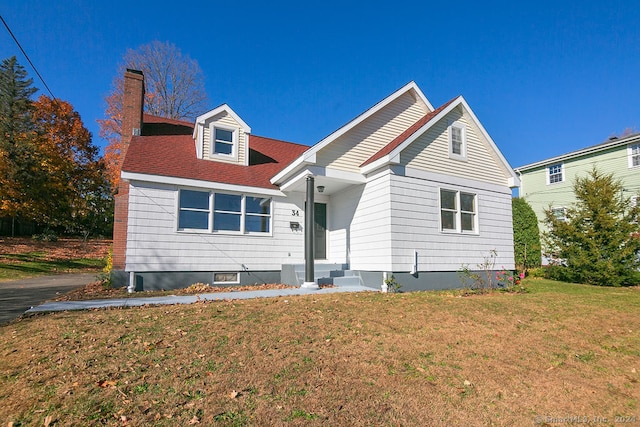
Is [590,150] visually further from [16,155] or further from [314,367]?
[16,155]

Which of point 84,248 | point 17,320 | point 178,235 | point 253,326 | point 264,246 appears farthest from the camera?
point 84,248

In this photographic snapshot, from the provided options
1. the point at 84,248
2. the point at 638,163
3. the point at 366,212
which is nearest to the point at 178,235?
the point at 366,212

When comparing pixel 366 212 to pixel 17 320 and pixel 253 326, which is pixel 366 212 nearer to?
pixel 253 326

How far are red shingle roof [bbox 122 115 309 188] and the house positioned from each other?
5cm

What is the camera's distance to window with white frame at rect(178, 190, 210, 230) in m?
11.4

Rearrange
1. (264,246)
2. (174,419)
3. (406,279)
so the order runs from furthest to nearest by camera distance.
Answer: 1. (264,246)
2. (406,279)
3. (174,419)

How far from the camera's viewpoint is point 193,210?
11.6 meters

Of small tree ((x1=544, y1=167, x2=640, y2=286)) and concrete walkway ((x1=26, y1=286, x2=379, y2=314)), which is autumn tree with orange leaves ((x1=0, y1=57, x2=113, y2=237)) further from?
small tree ((x1=544, y1=167, x2=640, y2=286))

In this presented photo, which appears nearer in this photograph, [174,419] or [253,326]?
[174,419]

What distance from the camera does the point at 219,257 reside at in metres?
11.8

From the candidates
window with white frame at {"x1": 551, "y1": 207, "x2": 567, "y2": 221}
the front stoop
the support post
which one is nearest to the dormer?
the support post

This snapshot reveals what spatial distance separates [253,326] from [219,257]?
6.51m

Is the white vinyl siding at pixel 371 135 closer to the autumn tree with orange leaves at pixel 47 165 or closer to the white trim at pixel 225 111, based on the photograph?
the white trim at pixel 225 111

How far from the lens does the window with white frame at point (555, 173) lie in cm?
2412
